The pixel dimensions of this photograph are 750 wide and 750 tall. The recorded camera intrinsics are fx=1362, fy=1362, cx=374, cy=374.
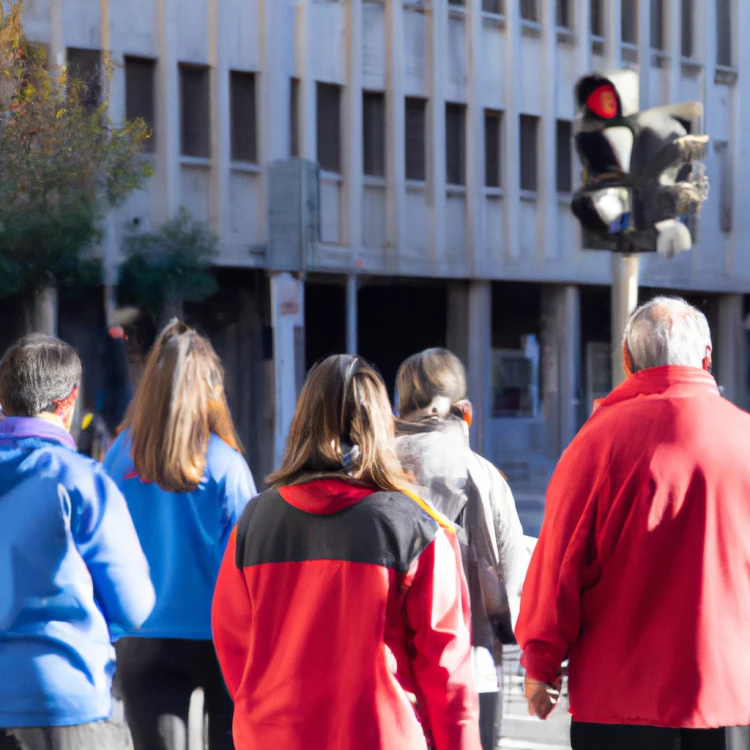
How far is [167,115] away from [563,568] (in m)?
16.9

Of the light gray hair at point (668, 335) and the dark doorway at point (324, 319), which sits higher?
the dark doorway at point (324, 319)

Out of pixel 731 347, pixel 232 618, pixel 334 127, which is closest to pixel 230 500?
pixel 232 618

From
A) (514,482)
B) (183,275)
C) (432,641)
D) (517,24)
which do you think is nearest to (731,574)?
(432,641)

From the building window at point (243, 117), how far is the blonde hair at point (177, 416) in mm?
16382

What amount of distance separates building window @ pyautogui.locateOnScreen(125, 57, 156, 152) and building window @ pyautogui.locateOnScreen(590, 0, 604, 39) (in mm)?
10049

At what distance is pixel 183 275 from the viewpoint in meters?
19.1

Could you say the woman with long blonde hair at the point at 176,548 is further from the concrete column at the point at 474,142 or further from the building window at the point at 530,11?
the building window at the point at 530,11

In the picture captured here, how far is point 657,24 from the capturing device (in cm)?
2661

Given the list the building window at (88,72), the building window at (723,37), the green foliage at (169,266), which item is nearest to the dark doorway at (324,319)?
the green foliage at (169,266)

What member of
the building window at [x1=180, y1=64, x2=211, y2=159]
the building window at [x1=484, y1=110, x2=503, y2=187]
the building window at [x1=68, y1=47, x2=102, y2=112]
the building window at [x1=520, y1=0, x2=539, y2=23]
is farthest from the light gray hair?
the building window at [x1=520, y1=0, x2=539, y2=23]

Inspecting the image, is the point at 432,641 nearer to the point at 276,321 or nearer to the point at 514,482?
the point at 276,321

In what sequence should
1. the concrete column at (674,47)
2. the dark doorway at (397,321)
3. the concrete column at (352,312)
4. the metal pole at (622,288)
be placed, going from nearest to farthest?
1. the metal pole at (622,288)
2. the concrete column at (352,312)
3. the dark doorway at (397,321)
4. the concrete column at (674,47)

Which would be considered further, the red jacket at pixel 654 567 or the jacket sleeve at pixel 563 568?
the jacket sleeve at pixel 563 568

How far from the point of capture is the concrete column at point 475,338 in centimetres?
2400
